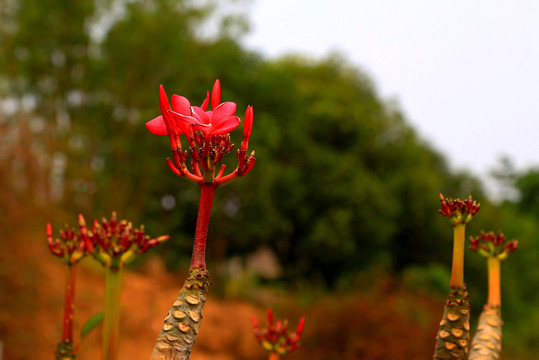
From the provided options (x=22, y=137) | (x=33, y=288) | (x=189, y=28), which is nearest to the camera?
(x=33, y=288)

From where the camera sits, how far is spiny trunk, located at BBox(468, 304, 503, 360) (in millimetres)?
952

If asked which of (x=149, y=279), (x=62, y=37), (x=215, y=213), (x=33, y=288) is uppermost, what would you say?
(x=62, y=37)

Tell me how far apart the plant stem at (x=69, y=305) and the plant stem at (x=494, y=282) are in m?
0.76

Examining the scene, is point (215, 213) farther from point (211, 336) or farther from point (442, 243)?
point (442, 243)

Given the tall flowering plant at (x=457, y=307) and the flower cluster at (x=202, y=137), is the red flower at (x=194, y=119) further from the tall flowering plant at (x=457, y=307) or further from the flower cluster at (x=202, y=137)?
the tall flowering plant at (x=457, y=307)

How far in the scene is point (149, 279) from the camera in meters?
14.6

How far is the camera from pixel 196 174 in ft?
2.64

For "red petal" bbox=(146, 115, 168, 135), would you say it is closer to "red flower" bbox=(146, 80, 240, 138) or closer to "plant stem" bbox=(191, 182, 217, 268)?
"red flower" bbox=(146, 80, 240, 138)

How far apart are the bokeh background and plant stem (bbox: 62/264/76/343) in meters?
6.71

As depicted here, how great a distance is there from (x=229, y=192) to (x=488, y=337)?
17.2 m

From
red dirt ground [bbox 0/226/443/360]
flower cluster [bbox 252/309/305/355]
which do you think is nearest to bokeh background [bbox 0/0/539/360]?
red dirt ground [bbox 0/226/443/360]

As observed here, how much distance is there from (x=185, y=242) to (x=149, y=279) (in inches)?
153

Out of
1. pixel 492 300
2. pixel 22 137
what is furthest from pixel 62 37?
pixel 492 300

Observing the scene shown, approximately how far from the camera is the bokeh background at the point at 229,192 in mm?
8406
